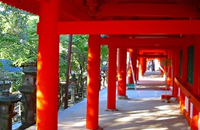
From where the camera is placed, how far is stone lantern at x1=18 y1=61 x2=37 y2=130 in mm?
8047

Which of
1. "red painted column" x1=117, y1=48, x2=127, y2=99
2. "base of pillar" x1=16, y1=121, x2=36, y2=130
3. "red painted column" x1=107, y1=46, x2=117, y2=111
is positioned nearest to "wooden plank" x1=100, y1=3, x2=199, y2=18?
"red painted column" x1=107, y1=46, x2=117, y2=111

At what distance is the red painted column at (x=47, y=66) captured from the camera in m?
4.03

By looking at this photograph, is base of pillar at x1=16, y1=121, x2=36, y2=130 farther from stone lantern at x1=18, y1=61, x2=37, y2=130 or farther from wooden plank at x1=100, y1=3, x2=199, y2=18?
wooden plank at x1=100, y1=3, x2=199, y2=18

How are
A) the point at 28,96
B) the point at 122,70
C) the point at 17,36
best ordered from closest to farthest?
the point at 28,96 → the point at 17,36 → the point at 122,70

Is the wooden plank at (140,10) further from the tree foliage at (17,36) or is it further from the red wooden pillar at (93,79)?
the tree foliage at (17,36)

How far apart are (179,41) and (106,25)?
13.9 ft

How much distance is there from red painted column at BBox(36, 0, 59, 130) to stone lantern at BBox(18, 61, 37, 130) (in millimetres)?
4090

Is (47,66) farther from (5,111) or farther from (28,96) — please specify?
(28,96)

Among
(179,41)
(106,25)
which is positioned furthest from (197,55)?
A: (106,25)

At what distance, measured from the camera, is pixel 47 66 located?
4.02 metres

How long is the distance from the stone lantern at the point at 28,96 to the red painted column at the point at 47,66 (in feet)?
13.4

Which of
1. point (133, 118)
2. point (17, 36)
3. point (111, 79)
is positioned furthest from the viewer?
point (17, 36)

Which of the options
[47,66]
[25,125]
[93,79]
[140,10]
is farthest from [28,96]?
[47,66]

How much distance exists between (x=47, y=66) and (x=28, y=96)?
4320 mm
